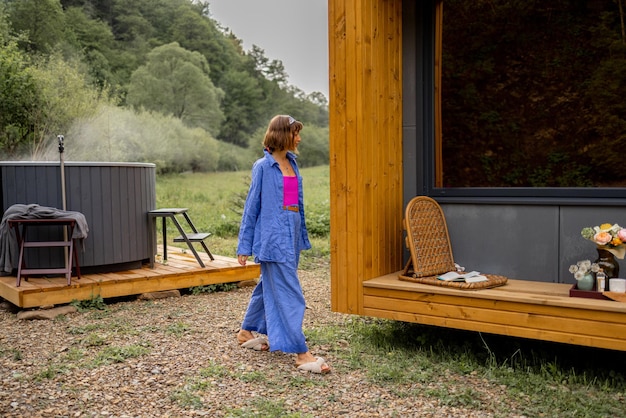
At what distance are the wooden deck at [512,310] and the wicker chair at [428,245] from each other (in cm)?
9

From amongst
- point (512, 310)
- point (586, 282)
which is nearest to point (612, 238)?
point (586, 282)

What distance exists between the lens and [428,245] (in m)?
4.03

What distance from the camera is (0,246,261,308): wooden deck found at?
498 centimetres

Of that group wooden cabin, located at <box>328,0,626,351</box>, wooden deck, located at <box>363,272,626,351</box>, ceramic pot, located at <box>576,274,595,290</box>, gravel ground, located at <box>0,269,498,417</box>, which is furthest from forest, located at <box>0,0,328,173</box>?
ceramic pot, located at <box>576,274,595,290</box>

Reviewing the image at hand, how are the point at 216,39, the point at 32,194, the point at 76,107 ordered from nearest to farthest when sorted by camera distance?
the point at 32,194, the point at 76,107, the point at 216,39

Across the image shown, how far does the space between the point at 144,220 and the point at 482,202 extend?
3336 millimetres

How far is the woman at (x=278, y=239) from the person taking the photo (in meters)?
3.60

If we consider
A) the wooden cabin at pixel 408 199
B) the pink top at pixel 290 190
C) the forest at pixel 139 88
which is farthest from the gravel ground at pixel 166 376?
the forest at pixel 139 88

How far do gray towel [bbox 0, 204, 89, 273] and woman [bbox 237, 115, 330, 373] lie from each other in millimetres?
2102

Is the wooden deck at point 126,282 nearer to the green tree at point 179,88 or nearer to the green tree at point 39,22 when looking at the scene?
the green tree at point 39,22

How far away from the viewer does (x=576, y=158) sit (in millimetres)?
4105

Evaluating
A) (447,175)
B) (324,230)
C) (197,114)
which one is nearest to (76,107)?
(197,114)

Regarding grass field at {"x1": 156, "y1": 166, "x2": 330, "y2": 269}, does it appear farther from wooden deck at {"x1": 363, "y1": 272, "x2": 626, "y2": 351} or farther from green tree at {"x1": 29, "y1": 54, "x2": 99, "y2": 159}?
wooden deck at {"x1": 363, "y1": 272, "x2": 626, "y2": 351}

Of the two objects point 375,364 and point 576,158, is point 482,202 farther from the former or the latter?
point 375,364
